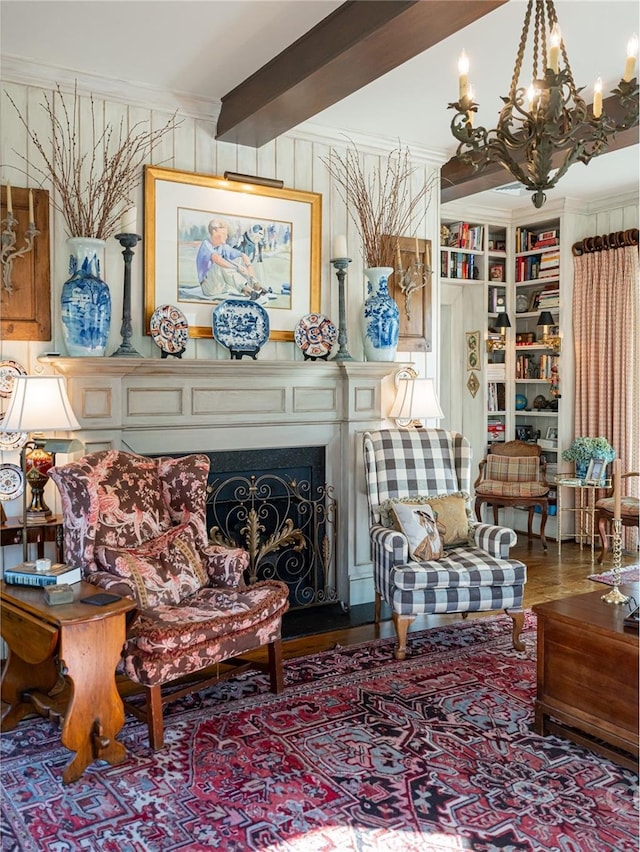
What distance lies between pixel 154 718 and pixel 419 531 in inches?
62.8

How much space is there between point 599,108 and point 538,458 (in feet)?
13.0

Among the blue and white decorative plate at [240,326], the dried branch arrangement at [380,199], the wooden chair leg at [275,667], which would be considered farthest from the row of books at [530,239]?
the wooden chair leg at [275,667]

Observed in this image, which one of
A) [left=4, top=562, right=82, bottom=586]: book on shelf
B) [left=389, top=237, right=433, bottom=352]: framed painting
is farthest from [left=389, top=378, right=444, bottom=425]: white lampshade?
[left=4, top=562, right=82, bottom=586]: book on shelf

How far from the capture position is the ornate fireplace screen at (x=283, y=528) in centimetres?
396

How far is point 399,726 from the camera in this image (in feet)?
8.82

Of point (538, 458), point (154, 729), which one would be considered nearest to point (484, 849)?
point (154, 729)

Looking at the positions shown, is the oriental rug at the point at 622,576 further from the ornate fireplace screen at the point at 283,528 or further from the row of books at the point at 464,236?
the row of books at the point at 464,236

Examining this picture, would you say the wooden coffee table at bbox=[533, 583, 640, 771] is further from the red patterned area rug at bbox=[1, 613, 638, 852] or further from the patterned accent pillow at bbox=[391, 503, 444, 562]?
the patterned accent pillow at bbox=[391, 503, 444, 562]

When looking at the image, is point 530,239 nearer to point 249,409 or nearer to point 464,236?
point 464,236

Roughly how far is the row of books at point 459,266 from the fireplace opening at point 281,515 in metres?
2.64

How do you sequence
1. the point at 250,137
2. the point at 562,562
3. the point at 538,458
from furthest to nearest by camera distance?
1. the point at 538,458
2. the point at 562,562
3. the point at 250,137

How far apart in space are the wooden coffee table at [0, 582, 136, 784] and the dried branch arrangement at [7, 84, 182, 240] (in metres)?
1.83

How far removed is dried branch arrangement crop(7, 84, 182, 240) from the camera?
3381 millimetres

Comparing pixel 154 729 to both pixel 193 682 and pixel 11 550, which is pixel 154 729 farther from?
pixel 11 550
